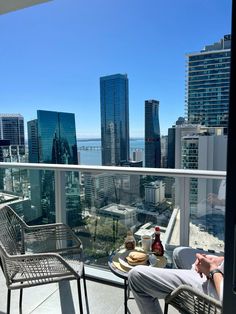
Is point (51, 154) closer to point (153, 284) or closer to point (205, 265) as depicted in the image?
point (153, 284)

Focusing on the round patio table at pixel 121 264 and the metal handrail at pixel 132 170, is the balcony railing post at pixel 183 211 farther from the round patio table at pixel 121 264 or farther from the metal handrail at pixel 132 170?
the round patio table at pixel 121 264

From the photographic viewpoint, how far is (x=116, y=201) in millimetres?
3004

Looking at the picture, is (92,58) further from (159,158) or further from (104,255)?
(104,255)

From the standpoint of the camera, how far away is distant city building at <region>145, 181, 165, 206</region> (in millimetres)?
2779

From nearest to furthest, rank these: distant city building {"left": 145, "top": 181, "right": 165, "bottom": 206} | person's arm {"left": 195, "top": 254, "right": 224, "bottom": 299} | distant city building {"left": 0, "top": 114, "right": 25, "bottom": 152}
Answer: person's arm {"left": 195, "top": 254, "right": 224, "bottom": 299} → distant city building {"left": 145, "top": 181, "right": 165, "bottom": 206} → distant city building {"left": 0, "top": 114, "right": 25, "bottom": 152}

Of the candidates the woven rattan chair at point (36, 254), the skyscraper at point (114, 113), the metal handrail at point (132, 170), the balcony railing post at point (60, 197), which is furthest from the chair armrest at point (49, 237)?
the skyscraper at point (114, 113)

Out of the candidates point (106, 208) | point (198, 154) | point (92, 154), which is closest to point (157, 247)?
point (106, 208)

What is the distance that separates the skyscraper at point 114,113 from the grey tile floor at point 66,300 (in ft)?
9.39

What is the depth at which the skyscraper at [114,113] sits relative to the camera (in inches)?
231

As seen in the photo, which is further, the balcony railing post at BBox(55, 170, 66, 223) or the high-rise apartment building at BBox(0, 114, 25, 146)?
the high-rise apartment building at BBox(0, 114, 25, 146)

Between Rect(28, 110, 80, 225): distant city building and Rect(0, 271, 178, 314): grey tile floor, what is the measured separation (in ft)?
2.56

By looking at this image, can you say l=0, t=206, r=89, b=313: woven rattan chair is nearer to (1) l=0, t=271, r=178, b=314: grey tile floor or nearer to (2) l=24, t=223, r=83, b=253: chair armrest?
(2) l=24, t=223, r=83, b=253: chair armrest

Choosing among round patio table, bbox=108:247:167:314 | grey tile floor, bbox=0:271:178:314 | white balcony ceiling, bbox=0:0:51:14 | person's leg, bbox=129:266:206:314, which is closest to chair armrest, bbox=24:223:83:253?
grey tile floor, bbox=0:271:178:314

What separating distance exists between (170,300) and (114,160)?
119 inches
